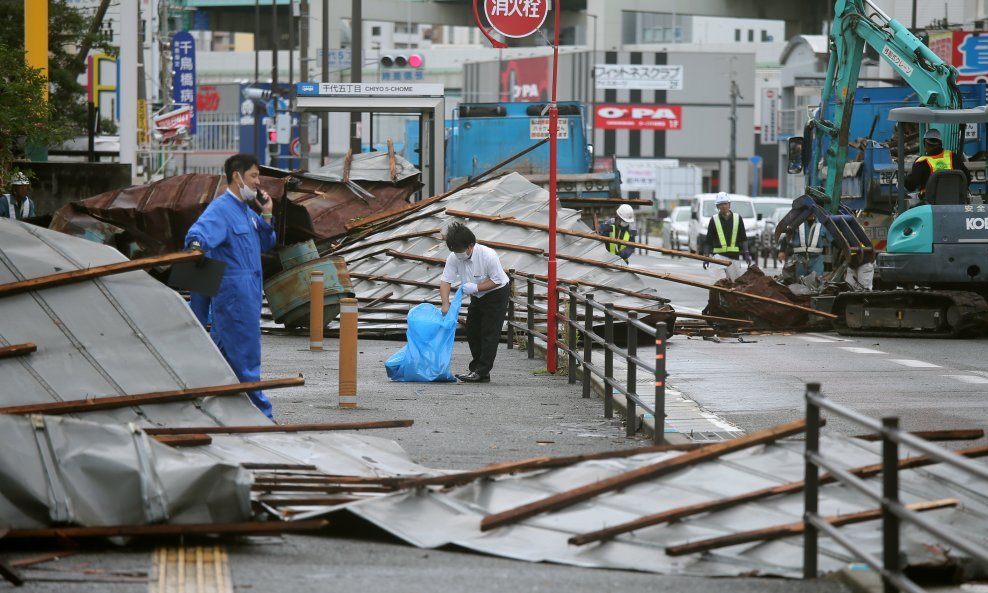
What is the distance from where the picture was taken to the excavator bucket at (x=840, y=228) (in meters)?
21.7

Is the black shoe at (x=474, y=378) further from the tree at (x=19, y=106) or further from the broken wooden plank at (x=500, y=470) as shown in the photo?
the broken wooden plank at (x=500, y=470)

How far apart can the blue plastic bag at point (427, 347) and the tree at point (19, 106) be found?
5.17 metres

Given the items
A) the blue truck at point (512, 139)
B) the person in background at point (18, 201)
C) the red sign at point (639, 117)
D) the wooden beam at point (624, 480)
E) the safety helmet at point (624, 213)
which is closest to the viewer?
the wooden beam at point (624, 480)

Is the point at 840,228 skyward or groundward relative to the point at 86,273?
groundward

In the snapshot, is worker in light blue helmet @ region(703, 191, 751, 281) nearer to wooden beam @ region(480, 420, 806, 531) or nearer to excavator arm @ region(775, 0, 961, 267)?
excavator arm @ region(775, 0, 961, 267)

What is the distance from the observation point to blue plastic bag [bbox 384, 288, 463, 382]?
1448 cm

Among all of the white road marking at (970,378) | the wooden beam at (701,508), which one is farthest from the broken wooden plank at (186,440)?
the white road marking at (970,378)

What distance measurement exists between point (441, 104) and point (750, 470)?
19.8m

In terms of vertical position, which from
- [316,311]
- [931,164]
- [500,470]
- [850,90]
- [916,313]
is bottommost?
[916,313]

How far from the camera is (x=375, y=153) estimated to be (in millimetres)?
25375

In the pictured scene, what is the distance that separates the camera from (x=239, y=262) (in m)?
10.8

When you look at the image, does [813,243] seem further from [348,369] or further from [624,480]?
[624,480]

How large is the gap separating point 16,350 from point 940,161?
14.9m

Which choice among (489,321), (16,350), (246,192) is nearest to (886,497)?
(16,350)
